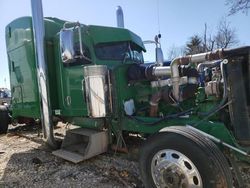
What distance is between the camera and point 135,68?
489 cm

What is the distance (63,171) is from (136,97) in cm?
Result: 167

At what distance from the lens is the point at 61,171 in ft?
16.0

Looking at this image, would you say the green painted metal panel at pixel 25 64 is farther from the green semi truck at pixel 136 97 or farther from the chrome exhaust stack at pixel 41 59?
the chrome exhaust stack at pixel 41 59

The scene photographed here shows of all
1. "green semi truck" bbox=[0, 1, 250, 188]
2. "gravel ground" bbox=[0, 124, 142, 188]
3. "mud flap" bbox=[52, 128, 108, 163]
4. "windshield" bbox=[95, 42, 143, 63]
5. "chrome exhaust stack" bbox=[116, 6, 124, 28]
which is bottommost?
"gravel ground" bbox=[0, 124, 142, 188]

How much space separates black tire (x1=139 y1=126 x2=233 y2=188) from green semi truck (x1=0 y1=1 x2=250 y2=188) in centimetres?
1

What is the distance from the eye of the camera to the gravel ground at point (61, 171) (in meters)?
4.38

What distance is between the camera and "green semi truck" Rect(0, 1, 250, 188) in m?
3.44

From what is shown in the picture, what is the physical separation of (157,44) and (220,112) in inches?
113

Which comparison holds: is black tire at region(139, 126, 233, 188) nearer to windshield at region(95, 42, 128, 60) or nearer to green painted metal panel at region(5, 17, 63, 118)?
windshield at region(95, 42, 128, 60)

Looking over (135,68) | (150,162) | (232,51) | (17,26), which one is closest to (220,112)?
(232,51)

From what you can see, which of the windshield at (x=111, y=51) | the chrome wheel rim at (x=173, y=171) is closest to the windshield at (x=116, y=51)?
the windshield at (x=111, y=51)

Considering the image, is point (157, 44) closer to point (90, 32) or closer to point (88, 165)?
point (90, 32)

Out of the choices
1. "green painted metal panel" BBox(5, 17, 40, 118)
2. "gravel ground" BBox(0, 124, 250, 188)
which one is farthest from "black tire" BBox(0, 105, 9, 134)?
"gravel ground" BBox(0, 124, 250, 188)

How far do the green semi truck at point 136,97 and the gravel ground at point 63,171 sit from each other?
0.22 m
